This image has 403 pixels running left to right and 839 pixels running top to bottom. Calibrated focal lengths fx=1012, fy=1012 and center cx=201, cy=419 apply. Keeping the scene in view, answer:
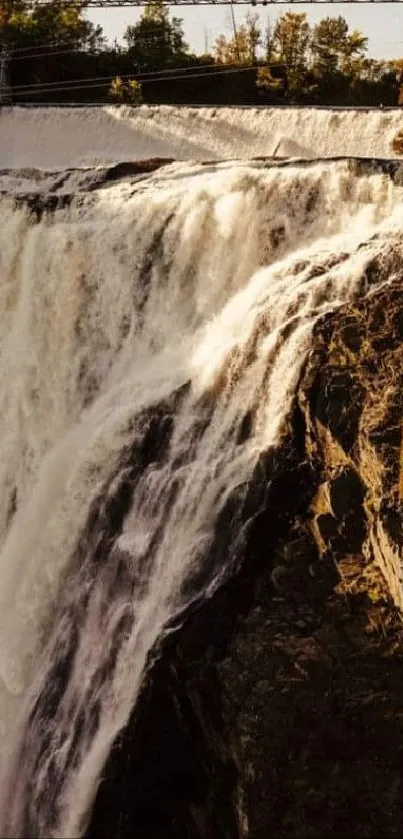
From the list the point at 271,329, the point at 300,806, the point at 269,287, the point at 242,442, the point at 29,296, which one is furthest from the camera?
the point at 29,296

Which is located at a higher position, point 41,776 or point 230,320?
point 230,320

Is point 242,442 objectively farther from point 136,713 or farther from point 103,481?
point 136,713

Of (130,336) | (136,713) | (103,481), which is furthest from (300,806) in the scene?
(130,336)

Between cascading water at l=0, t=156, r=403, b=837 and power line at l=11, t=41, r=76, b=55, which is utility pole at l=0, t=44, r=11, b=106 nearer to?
power line at l=11, t=41, r=76, b=55

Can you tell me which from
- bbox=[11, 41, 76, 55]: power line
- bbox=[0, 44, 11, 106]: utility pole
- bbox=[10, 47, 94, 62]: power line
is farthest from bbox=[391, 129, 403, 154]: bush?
bbox=[11, 41, 76, 55]: power line

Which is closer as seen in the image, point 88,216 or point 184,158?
point 88,216

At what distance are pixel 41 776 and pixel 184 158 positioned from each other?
9912mm

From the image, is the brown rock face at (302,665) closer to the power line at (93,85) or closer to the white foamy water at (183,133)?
the white foamy water at (183,133)

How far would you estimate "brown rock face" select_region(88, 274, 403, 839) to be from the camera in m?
7.02

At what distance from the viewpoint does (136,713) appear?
7.80m

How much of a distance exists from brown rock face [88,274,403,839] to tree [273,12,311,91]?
11679 mm

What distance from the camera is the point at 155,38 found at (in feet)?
69.4

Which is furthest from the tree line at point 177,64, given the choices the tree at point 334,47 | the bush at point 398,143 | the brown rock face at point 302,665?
the brown rock face at point 302,665

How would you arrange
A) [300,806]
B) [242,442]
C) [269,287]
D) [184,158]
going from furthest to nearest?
[184,158] → [269,287] → [242,442] → [300,806]
